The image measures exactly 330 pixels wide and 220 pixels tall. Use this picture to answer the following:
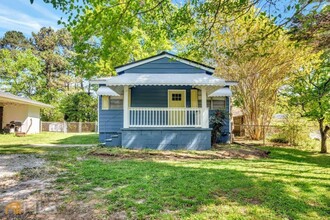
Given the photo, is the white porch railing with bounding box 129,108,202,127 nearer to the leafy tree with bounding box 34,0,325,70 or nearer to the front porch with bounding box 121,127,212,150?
the front porch with bounding box 121,127,212,150

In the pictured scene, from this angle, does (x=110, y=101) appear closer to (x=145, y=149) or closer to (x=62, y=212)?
(x=145, y=149)

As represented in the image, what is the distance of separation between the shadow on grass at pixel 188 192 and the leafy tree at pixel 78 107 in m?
23.0

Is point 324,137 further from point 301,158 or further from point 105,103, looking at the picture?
point 105,103

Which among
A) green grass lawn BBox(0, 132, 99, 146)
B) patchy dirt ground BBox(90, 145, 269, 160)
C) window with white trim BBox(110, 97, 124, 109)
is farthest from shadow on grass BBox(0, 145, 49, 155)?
window with white trim BBox(110, 97, 124, 109)

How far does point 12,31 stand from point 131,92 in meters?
32.1

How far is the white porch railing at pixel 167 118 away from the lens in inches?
408

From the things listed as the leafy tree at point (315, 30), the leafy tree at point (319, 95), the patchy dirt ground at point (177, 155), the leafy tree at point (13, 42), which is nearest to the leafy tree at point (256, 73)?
the leafy tree at point (319, 95)

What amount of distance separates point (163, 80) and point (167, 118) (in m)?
1.93

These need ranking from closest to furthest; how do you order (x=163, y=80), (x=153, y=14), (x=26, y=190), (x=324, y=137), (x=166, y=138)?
(x=26, y=190) → (x=153, y=14) → (x=166, y=138) → (x=163, y=80) → (x=324, y=137)

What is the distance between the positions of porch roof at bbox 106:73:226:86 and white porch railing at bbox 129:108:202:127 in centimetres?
116

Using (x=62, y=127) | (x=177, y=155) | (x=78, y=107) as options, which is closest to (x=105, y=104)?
(x=177, y=155)

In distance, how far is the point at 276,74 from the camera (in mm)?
15617

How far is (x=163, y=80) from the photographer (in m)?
10.3

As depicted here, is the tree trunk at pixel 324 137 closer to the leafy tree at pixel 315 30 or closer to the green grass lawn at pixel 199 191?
the green grass lawn at pixel 199 191
